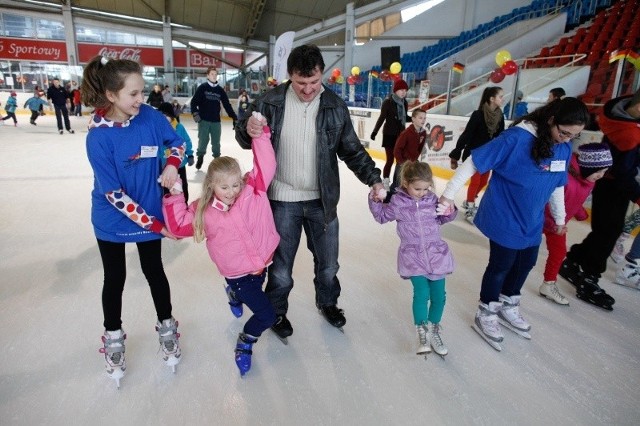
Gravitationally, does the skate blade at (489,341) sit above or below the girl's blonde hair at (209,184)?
below

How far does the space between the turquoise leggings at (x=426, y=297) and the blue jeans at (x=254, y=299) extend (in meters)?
0.63

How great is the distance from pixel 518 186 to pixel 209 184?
1275 mm

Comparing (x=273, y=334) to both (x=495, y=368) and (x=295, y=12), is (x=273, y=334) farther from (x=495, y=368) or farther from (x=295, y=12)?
(x=295, y=12)

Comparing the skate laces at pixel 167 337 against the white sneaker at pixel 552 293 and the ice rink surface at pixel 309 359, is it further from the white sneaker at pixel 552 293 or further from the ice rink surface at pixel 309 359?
the white sneaker at pixel 552 293

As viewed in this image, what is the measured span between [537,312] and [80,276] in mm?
2616

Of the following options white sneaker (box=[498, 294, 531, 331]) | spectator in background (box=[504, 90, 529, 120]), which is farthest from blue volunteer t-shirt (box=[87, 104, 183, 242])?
spectator in background (box=[504, 90, 529, 120])

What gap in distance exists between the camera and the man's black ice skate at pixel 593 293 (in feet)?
7.32

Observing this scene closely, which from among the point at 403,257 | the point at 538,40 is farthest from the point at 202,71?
the point at 403,257

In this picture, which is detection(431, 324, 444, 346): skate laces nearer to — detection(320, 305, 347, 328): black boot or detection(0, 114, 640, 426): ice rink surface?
Answer: detection(0, 114, 640, 426): ice rink surface

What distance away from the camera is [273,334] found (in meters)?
1.90

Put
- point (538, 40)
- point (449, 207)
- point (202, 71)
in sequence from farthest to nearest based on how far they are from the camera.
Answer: point (202, 71)
point (538, 40)
point (449, 207)

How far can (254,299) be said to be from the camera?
1.54m

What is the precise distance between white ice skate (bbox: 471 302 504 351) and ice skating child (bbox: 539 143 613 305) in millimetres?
540

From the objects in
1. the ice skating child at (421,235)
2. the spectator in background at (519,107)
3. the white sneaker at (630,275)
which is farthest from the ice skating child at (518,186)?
the spectator in background at (519,107)
